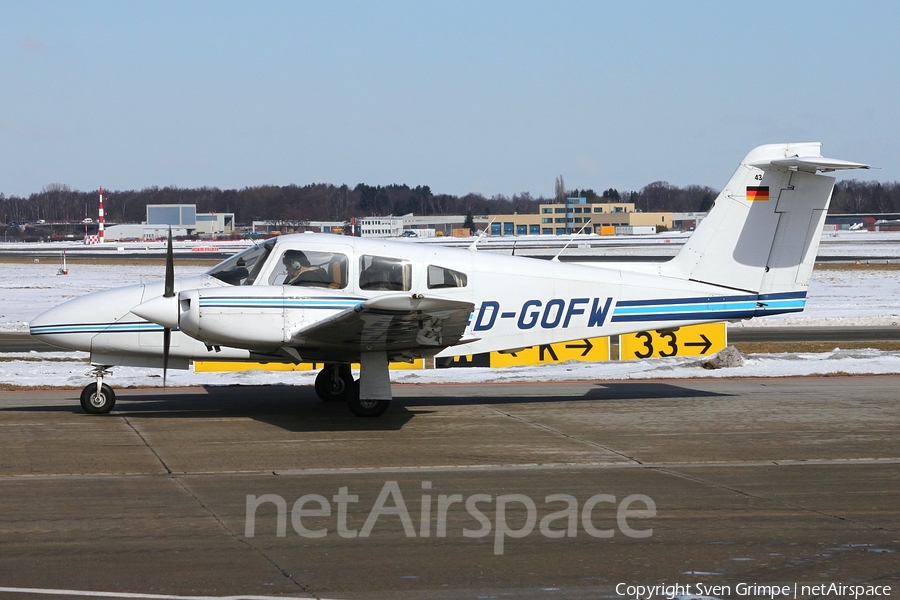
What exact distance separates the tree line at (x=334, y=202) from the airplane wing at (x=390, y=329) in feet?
353

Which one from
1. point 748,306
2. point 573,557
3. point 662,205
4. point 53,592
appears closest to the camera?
point 53,592

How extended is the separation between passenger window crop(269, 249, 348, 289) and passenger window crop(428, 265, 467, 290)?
114cm

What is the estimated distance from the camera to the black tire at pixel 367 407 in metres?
12.1

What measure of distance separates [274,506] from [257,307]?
4.05 meters

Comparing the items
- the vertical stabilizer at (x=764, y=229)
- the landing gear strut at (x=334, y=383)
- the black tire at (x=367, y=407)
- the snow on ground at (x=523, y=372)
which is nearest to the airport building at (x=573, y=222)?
the snow on ground at (x=523, y=372)

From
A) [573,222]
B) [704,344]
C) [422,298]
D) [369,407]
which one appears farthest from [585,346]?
[573,222]

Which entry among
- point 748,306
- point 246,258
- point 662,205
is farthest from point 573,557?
point 662,205

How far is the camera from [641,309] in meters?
13.0

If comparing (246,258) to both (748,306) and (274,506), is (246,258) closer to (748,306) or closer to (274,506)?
(274,506)

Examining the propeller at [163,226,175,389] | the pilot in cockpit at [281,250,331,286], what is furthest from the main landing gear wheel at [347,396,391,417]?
the propeller at [163,226,175,389]

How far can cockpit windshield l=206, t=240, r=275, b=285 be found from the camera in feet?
38.6

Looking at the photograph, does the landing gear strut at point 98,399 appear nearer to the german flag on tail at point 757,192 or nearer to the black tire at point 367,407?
the black tire at point 367,407

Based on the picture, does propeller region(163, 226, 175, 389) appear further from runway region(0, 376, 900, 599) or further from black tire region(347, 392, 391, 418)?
black tire region(347, 392, 391, 418)

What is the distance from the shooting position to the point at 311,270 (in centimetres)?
1185
